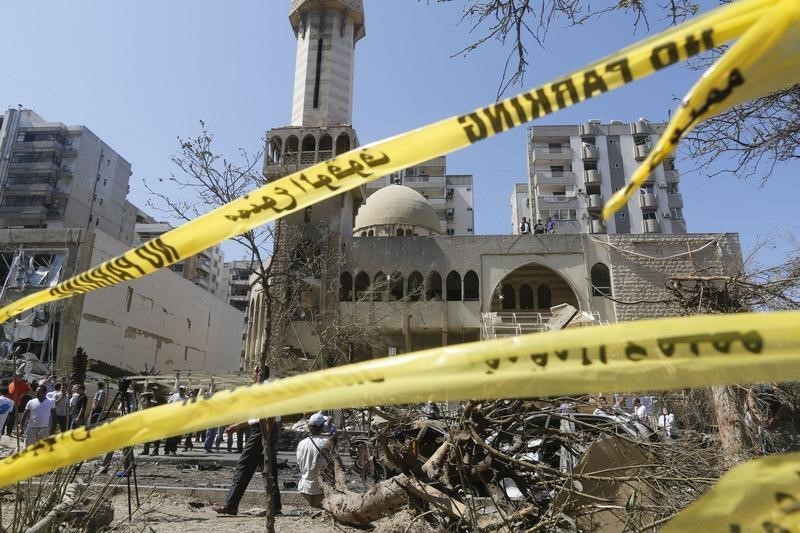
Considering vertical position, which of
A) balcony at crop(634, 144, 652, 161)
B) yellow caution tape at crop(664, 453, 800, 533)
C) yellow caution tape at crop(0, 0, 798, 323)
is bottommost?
yellow caution tape at crop(664, 453, 800, 533)

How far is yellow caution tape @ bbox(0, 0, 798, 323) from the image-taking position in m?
1.38

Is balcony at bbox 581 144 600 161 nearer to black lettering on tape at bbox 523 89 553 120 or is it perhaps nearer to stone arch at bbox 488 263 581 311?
stone arch at bbox 488 263 581 311

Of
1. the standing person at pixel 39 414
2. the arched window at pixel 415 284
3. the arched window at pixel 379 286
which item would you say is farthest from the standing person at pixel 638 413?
the arched window at pixel 415 284

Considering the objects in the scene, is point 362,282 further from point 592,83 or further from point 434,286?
point 592,83

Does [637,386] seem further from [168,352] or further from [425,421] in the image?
[168,352]

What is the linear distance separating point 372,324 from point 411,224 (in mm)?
9913

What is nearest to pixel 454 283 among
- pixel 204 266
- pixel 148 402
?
pixel 148 402

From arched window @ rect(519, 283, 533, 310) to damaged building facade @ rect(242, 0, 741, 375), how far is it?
0.07 metres

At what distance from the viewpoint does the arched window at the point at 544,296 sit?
105 feet

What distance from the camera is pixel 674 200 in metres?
47.5

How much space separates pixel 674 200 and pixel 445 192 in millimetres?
20737

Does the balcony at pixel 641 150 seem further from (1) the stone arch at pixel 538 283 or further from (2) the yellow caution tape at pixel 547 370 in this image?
(2) the yellow caution tape at pixel 547 370

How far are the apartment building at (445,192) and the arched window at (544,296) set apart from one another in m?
22.1

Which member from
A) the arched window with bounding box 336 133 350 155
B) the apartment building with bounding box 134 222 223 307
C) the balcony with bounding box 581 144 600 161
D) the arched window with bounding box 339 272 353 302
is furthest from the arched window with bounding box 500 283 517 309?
the apartment building with bounding box 134 222 223 307
